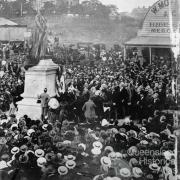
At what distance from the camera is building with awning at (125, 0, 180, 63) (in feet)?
11.6

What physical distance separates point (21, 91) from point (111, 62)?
40.6 inches

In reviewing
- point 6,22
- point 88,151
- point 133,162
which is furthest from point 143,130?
point 6,22

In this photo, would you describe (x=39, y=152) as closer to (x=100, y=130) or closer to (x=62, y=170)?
(x=62, y=170)

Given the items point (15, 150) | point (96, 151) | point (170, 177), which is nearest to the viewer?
point (170, 177)

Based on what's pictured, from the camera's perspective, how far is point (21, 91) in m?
4.12

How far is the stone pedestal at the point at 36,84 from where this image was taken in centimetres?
397

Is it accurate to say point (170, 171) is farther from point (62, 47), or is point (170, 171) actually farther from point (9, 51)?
point (9, 51)

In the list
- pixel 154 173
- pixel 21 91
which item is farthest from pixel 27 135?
pixel 154 173

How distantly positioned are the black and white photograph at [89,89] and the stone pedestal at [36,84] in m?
0.01

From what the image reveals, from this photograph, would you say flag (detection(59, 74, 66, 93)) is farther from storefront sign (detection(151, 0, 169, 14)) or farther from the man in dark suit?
storefront sign (detection(151, 0, 169, 14))

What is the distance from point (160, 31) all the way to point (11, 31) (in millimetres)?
1551

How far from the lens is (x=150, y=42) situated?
12.0 feet

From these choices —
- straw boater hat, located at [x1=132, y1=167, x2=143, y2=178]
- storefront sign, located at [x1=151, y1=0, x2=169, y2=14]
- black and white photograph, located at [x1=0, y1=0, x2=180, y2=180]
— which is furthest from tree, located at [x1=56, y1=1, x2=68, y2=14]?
straw boater hat, located at [x1=132, y1=167, x2=143, y2=178]

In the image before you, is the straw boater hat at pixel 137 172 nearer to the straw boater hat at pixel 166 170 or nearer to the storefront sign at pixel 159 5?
the straw boater hat at pixel 166 170
